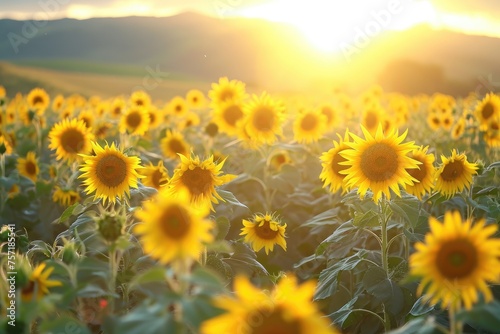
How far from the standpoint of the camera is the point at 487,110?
22.8 feet

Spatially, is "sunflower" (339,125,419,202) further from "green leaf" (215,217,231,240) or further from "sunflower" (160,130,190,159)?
"sunflower" (160,130,190,159)

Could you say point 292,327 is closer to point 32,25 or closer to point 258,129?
point 258,129

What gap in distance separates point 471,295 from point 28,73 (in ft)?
125

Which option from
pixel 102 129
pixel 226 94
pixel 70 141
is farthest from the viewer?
pixel 102 129

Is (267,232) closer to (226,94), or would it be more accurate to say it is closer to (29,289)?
(29,289)

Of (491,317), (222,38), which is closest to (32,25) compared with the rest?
(491,317)

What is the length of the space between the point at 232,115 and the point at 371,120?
2.58 m

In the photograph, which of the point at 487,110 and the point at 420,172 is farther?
the point at 487,110

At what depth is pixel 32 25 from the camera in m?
6.91

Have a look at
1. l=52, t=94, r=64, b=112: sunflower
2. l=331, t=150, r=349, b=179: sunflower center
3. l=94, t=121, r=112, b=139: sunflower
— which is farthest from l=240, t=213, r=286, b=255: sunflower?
l=52, t=94, r=64, b=112: sunflower

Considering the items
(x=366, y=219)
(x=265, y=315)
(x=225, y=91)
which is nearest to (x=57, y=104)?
(x=225, y=91)

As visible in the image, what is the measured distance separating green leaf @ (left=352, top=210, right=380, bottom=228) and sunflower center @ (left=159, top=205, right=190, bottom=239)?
2066 millimetres

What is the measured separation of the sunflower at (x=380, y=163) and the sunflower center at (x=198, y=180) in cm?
76

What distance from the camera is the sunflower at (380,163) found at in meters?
3.59
